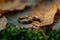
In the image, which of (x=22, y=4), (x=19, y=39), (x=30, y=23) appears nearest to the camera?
(x=19, y=39)

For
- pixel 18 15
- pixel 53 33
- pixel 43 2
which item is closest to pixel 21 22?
pixel 18 15

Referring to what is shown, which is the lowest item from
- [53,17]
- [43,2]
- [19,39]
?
[19,39]

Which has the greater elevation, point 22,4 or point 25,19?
point 22,4

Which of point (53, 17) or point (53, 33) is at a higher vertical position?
point (53, 17)

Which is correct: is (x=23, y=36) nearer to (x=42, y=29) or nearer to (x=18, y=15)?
(x=42, y=29)

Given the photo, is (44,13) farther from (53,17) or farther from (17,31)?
(17,31)

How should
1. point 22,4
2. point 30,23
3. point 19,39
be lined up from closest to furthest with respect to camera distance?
1. point 19,39
2. point 30,23
3. point 22,4

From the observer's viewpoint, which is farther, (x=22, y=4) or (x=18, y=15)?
(x=22, y=4)

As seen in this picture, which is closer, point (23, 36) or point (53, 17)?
point (23, 36)

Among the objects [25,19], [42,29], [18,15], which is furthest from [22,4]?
[42,29]
